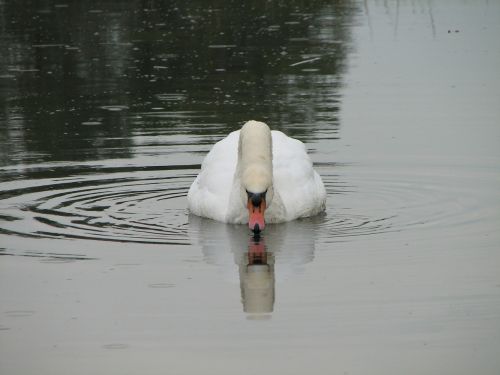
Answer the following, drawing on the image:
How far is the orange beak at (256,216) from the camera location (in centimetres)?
1184

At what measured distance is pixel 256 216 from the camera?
1191 cm

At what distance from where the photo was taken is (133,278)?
10.3 meters

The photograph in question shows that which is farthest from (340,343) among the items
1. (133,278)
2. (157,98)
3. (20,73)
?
(20,73)

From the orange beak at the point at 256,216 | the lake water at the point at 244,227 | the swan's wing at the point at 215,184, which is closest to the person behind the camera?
the lake water at the point at 244,227

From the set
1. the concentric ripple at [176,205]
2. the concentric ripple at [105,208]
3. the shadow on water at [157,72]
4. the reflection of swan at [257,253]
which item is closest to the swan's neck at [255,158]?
the reflection of swan at [257,253]

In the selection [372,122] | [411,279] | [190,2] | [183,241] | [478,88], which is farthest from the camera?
[190,2]

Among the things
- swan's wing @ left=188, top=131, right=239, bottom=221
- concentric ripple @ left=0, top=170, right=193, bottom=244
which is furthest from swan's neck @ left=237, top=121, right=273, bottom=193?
concentric ripple @ left=0, top=170, right=193, bottom=244

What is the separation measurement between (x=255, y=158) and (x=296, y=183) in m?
0.73

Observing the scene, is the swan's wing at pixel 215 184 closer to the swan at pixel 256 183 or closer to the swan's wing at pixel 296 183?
the swan at pixel 256 183

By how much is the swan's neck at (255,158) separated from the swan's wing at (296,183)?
1.10ft

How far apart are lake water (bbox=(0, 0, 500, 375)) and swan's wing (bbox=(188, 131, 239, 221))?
20 cm

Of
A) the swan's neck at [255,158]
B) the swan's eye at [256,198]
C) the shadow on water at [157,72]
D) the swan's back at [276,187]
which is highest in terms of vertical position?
the swan's neck at [255,158]

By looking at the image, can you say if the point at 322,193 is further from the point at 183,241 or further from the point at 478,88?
the point at 478,88

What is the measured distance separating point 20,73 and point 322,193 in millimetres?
12999
